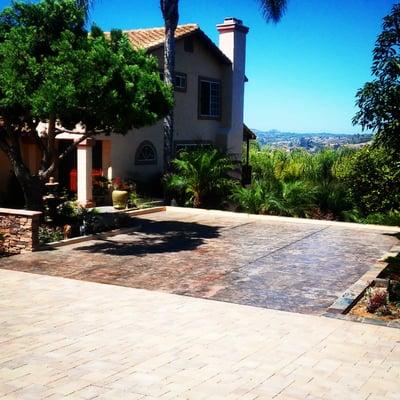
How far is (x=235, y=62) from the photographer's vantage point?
27.4 meters

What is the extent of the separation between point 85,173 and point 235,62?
11148mm

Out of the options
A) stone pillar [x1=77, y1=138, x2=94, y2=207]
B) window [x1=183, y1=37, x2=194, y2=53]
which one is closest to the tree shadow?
stone pillar [x1=77, y1=138, x2=94, y2=207]

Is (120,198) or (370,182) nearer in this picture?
(370,182)

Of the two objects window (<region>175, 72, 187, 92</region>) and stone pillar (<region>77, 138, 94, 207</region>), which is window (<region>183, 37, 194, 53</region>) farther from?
stone pillar (<region>77, 138, 94, 207</region>)

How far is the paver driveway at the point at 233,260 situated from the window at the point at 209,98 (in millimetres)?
10008

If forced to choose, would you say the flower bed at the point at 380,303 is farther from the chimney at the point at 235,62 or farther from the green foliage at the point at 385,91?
the chimney at the point at 235,62

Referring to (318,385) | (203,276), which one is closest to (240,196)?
(203,276)

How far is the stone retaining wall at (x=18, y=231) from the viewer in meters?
12.8

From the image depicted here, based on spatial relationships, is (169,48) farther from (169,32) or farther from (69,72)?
(69,72)

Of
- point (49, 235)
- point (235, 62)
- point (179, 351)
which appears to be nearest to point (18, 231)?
point (49, 235)

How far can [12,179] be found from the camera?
19875mm

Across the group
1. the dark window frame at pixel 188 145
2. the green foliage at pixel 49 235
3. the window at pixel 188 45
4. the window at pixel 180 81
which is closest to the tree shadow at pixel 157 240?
the green foliage at pixel 49 235

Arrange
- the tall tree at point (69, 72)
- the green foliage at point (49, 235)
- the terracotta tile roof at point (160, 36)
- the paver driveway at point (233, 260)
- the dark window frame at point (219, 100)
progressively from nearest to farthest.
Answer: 1. the paver driveway at point (233, 260)
2. the tall tree at point (69, 72)
3. the green foliage at point (49, 235)
4. the terracotta tile roof at point (160, 36)
5. the dark window frame at point (219, 100)

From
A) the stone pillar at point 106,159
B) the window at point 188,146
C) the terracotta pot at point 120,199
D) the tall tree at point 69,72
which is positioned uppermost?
the tall tree at point 69,72
